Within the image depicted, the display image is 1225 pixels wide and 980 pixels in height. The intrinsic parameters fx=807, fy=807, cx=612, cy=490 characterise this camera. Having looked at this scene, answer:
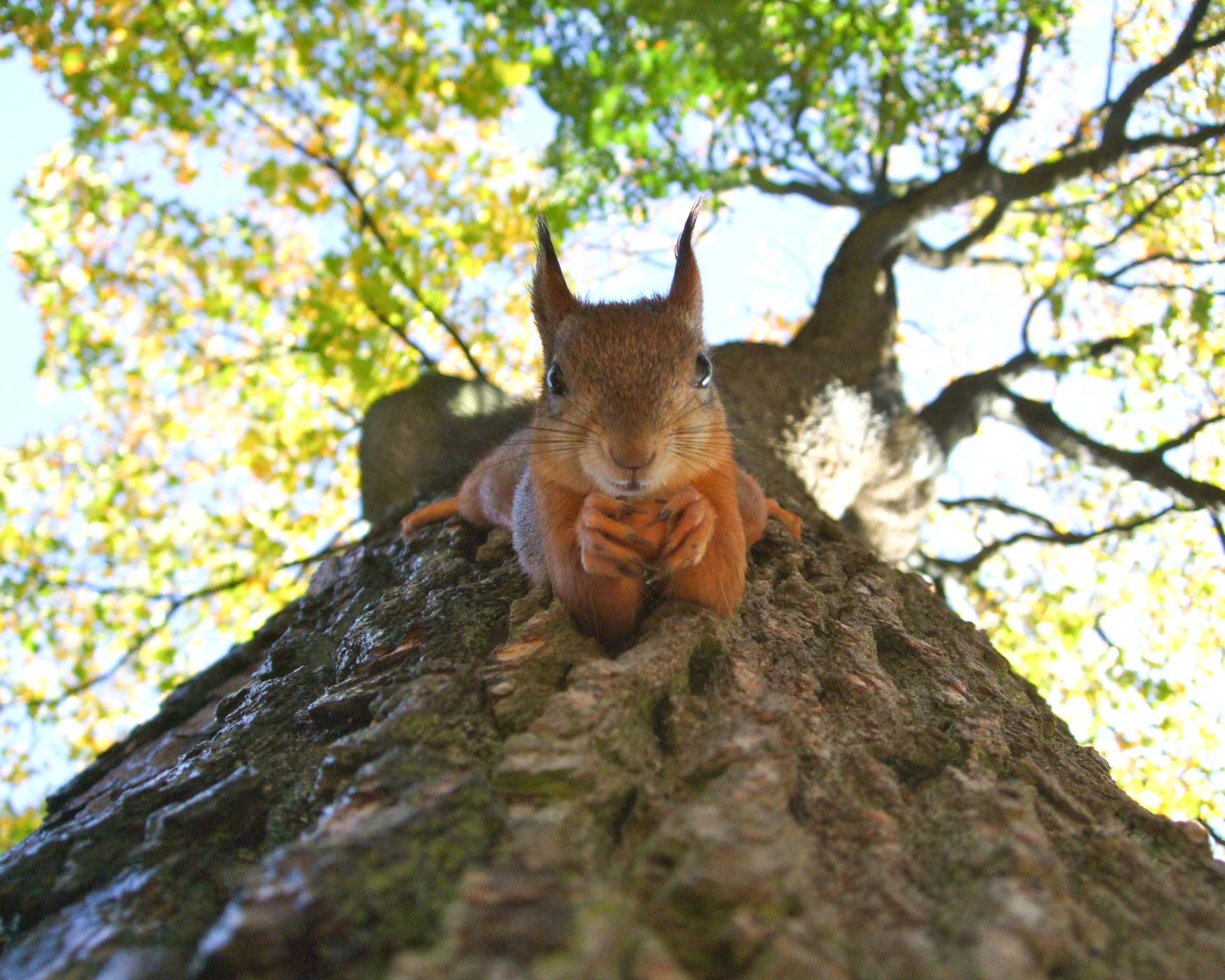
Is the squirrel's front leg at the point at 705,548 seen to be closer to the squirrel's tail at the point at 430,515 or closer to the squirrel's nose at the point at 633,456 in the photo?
the squirrel's nose at the point at 633,456

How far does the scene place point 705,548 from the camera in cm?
187

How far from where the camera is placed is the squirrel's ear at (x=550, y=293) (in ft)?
8.16

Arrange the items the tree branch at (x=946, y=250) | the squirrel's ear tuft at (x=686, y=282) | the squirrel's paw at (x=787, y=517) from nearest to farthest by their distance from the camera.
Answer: the squirrel's ear tuft at (x=686, y=282)
the squirrel's paw at (x=787, y=517)
the tree branch at (x=946, y=250)

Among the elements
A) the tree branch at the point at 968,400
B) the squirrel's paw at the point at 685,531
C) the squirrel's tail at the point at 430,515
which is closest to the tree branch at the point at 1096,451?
the tree branch at the point at 968,400

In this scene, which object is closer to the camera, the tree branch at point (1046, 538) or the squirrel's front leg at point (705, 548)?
the squirrel's front leg at point (705, 548)

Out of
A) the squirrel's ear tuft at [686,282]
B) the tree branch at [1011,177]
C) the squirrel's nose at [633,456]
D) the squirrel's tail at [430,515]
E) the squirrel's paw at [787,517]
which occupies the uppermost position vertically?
the tree branch at [1011,177]

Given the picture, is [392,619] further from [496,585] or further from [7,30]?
[7,30]

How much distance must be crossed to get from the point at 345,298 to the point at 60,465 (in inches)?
106

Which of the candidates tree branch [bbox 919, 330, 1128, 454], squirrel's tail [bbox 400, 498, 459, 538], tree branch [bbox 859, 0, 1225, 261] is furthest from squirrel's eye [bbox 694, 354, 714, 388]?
tree branch [bbox 859, 0, 1225, 261]

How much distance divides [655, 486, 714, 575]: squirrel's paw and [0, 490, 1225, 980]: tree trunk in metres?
0.13

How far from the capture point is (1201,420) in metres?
4.73

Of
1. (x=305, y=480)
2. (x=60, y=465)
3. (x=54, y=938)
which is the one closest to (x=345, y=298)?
(x=305, y=480)

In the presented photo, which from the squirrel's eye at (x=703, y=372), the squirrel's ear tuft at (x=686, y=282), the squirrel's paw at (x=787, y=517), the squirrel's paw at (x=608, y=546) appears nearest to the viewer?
the squirrel's paw at (x=608, y=546)

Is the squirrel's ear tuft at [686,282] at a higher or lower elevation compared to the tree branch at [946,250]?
lower
